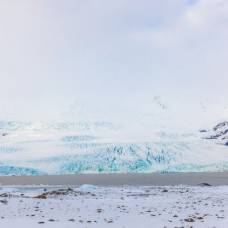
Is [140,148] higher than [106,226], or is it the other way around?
[140,148]

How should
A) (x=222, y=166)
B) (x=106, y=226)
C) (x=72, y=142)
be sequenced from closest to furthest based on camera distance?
1. (x=106, y=226)
2. (x=222, y=166)
3. (x=72, y=142)

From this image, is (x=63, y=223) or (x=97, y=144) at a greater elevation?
(x=97, y=144)

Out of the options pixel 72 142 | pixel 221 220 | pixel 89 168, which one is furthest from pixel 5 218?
pixel 72 142

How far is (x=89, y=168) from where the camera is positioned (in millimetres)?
157250

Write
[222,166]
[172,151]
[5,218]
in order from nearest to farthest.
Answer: [5,218] < [222,166] < [172,151]

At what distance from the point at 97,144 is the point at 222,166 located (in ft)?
150

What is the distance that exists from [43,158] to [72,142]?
25.6 meters

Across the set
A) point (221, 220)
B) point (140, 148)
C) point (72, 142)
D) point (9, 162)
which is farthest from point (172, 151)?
point (221, 220)

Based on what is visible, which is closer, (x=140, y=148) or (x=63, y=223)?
(x=63, y=223)

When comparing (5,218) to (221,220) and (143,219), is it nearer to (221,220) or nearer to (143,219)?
(143,219)

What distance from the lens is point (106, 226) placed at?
2255 centimetres

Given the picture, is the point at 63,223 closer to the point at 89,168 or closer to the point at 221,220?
the point at 221,220

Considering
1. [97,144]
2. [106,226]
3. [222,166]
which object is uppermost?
[97,144]

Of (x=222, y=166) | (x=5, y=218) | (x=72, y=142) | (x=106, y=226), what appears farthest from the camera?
(x=72, y=142)
